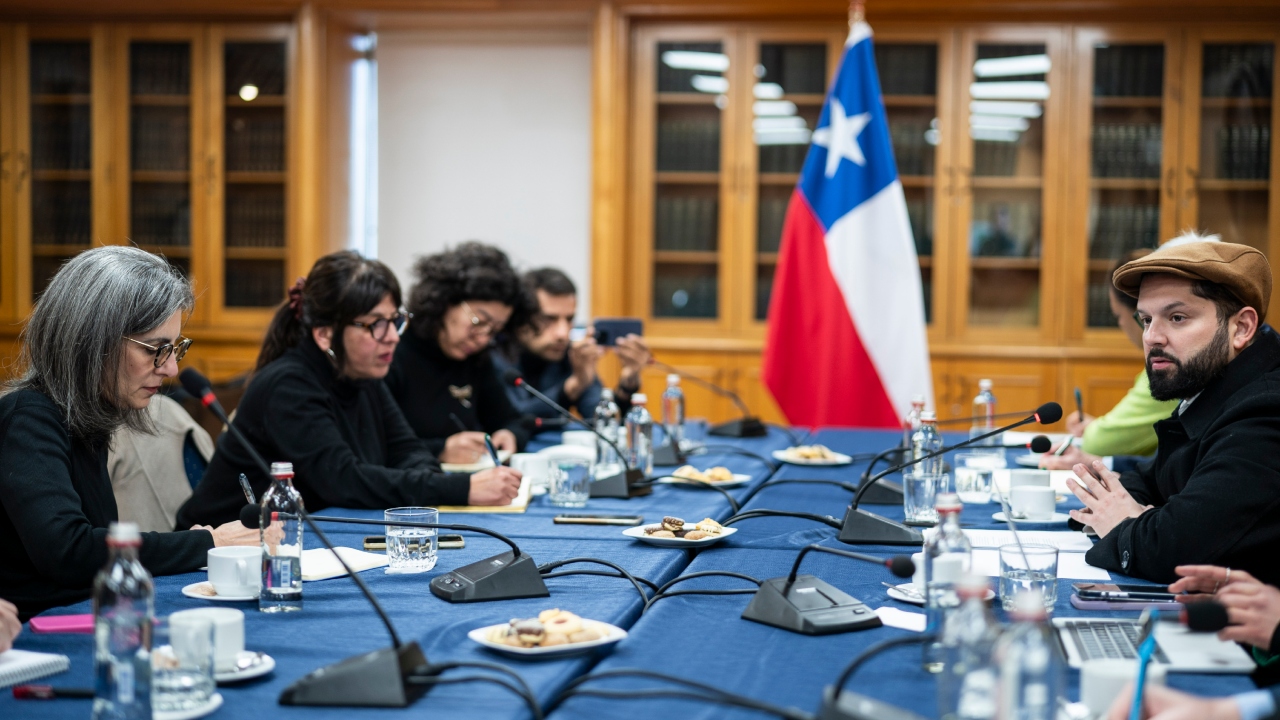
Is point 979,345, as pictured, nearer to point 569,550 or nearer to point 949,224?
point 949,224

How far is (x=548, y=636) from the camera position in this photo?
133 cm

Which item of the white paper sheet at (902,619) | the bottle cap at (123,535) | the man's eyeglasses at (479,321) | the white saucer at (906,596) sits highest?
the man's eyeglasses at (479,321)

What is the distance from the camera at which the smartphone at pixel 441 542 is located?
6.37ft

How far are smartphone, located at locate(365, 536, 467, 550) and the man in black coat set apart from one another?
106 cm

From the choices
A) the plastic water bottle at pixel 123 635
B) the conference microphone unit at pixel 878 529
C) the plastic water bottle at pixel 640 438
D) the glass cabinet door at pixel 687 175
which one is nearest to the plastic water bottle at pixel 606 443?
the plastic water bottle at pixel 640 438

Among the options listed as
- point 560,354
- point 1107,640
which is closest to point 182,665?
point 1107,640

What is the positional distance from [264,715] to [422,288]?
225 centimetres

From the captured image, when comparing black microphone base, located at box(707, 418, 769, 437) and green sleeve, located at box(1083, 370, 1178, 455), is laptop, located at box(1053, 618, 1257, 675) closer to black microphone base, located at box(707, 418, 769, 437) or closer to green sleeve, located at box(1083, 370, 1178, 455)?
green sleeve, located at box(1083, 370, 1178, 455)

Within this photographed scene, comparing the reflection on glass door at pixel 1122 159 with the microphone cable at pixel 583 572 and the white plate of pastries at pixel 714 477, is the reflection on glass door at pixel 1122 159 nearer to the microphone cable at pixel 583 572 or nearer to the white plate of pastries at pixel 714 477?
the white plate of pastries at pixel 714 477

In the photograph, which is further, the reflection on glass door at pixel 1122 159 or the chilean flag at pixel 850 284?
the reflection on glass door at pixel 1122 159

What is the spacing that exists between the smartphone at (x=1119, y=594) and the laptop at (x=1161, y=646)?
12 cm

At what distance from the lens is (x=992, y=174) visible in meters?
5.28

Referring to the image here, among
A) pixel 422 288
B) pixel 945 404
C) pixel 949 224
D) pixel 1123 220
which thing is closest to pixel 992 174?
pixel 949 224

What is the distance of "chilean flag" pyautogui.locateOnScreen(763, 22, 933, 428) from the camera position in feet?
13.8
